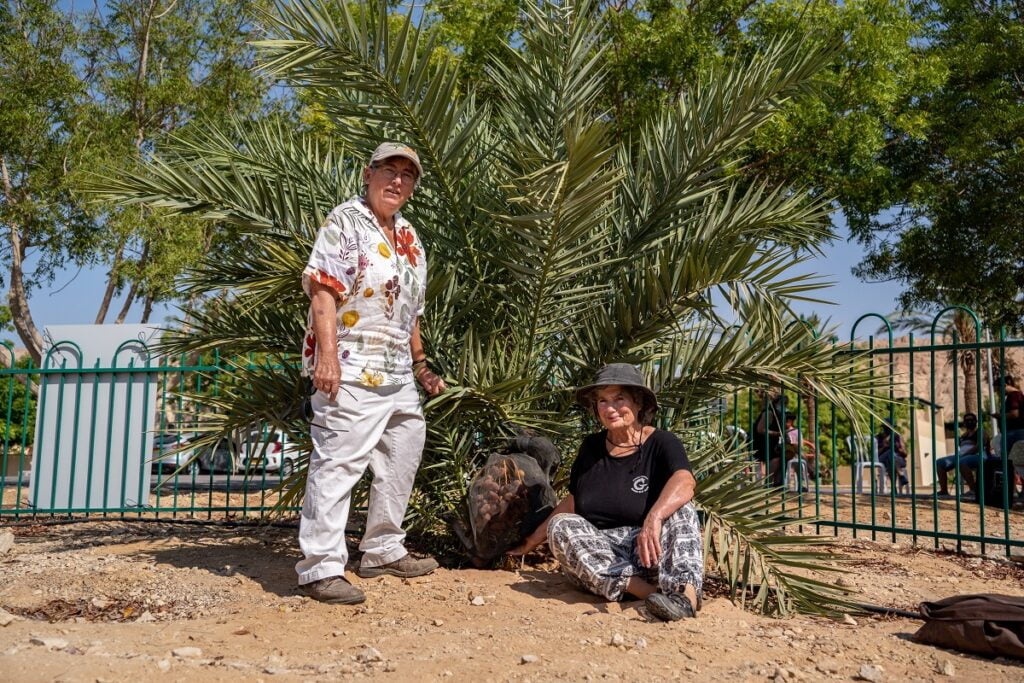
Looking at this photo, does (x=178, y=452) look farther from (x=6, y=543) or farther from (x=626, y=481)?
(x=626, y=481)

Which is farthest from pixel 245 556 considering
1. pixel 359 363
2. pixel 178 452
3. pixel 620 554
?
pixel 620 554

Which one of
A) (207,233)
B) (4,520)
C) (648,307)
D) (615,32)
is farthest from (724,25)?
(4,520)

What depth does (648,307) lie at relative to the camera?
458 centimetres

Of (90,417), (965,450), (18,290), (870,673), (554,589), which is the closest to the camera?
(870,673)

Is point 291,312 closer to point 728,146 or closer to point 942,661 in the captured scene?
point 728,146

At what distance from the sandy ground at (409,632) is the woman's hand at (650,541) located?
0.78 ft

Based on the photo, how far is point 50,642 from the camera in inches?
136

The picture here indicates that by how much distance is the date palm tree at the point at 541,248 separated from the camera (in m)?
4.27

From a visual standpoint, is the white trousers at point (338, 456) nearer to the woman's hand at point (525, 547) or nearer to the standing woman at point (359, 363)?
the standing woman at point (359, 363)

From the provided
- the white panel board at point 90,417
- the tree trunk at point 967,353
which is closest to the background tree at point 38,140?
the white panel board at point 90,417

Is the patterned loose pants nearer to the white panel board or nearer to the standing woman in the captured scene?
the standing woman

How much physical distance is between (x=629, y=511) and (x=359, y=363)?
1.37 meters

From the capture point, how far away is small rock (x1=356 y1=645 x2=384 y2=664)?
3254 mm

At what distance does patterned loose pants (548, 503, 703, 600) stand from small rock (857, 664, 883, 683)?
74 centimetres
